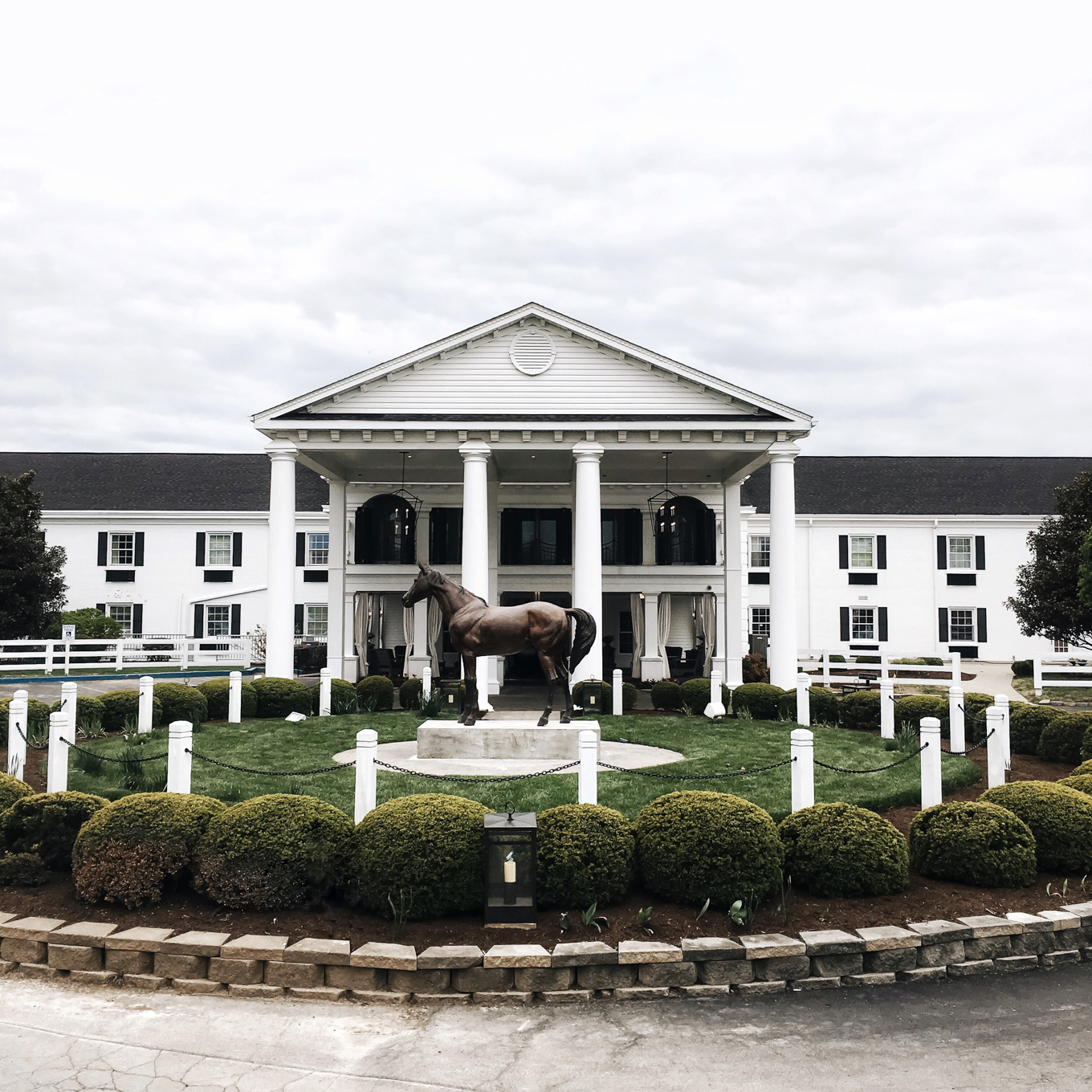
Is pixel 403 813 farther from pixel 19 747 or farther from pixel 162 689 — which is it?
pixel 162 689

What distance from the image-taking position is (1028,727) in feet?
53.8

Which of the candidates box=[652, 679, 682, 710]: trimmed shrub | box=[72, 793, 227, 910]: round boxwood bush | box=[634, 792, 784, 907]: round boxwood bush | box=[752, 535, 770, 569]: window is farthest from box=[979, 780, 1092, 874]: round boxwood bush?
box=[752, 535, 770, 569]: window

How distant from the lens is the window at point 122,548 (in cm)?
4088

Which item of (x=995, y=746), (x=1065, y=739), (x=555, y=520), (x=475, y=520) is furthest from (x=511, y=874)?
(x=555, y=520)

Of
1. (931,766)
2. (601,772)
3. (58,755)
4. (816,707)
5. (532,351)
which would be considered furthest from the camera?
(532,351)

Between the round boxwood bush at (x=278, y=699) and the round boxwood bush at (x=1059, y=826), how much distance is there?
16.7 meters

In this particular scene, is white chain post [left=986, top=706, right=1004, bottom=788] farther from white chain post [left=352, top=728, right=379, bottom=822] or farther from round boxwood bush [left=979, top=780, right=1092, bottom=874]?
white chain post [left=352, top=728, right=379, bottom=822]

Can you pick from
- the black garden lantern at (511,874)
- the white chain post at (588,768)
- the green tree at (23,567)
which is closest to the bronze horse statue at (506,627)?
the white chain post at (588,768)

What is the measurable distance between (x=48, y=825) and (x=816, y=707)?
1721 centimetres

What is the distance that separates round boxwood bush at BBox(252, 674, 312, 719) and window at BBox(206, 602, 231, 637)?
67.0 feet

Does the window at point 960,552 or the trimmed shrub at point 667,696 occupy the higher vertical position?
the window at point 960,552

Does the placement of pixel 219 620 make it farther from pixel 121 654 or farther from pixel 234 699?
pixel 234 699

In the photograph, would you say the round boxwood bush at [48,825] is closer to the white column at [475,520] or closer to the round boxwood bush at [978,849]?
the round boxwood bush at [978,849]

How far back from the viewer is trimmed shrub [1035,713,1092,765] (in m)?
15.2
